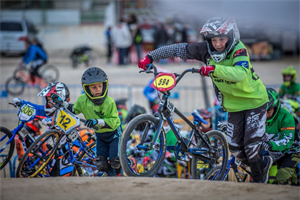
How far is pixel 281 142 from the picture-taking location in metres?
4.99

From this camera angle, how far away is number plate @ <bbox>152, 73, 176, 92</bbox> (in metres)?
4.04

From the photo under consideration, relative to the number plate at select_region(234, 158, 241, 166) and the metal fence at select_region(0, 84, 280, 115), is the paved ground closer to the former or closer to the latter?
the number plate at select_region(234, 158, 241, 166)

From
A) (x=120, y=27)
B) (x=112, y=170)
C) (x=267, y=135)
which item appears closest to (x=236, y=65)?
(x=267, y=135)

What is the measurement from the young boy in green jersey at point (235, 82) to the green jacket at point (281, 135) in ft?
1.85

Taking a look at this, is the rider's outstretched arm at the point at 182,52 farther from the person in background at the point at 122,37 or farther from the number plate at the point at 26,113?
the person in background at the point at 122,37

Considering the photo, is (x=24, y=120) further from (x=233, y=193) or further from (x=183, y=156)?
(x=233, y=193)

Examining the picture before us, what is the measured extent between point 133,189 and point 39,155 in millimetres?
1736

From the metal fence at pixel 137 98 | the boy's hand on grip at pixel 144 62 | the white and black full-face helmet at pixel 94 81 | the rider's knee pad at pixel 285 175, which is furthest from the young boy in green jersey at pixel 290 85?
the white and black full-face helmet at pixel 94 81

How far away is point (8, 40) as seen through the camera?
21297 millimetres

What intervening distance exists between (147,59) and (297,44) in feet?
62.2

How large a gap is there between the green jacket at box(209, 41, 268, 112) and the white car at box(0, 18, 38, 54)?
19399 mm

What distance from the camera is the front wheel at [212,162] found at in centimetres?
477

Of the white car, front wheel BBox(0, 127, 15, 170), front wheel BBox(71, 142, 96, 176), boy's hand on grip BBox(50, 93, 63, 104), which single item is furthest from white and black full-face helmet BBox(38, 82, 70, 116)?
the white car

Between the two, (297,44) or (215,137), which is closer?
(215,137)
